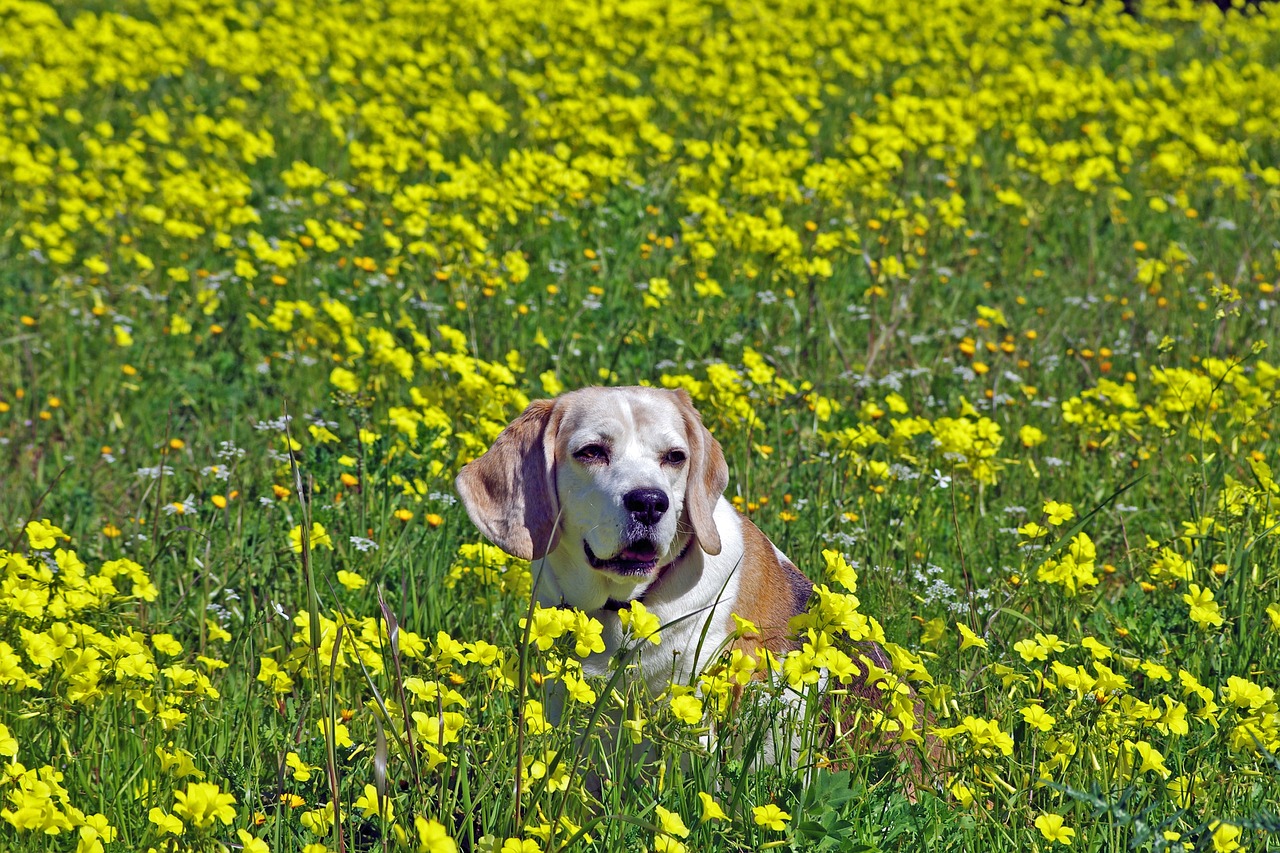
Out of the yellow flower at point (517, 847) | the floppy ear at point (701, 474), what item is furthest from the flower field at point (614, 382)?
the floppy ear at point (701, 474)

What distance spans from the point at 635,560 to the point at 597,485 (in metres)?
0.22

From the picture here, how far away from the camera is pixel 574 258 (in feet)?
22.4

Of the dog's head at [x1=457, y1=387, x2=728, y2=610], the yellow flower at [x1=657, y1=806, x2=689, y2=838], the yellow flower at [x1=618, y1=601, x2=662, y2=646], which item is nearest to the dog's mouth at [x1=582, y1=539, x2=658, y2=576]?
the dog's head at [x1=457, y1=387, x2=728, y2=610]

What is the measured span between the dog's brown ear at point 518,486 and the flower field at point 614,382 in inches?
4.0

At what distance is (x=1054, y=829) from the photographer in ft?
8.34

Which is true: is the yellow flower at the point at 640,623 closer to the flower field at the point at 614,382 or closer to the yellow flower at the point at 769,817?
the flower field at the point at 614,382

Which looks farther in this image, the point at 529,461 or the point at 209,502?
the point at 209,502

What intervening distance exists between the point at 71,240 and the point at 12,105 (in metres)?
2.52

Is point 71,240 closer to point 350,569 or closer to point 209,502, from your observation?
point 209,502

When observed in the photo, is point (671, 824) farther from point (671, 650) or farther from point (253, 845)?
point (671, 650)

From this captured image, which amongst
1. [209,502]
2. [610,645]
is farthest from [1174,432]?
[209,502]

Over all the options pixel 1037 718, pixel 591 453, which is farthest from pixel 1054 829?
pixel 591 453

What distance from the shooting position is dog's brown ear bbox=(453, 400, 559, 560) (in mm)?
3697

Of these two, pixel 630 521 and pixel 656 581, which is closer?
pixel 630 521
